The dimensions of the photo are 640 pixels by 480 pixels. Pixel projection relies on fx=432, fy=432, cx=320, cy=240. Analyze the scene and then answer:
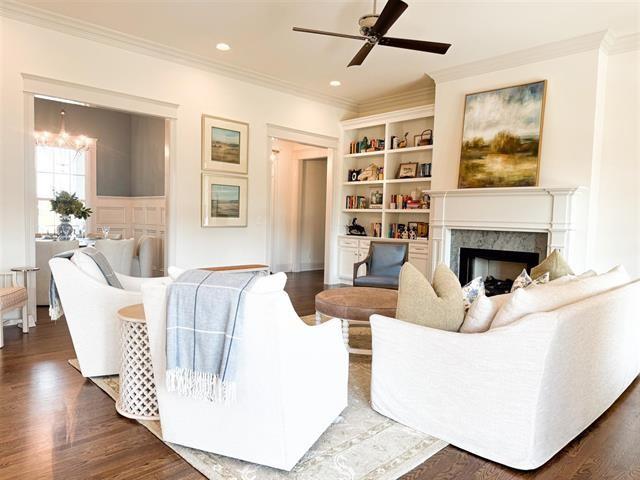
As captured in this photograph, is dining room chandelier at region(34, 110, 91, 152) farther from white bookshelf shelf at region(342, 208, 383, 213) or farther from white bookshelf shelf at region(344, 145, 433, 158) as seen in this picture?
white bookshelf shelf at region(342, 208, 383, 213)

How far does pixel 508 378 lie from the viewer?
1942mm

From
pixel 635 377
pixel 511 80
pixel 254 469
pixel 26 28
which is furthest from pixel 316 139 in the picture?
pixel 254 469

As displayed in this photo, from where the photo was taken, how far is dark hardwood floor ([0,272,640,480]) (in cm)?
193

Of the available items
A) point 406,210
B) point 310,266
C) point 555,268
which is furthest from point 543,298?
point 310,266

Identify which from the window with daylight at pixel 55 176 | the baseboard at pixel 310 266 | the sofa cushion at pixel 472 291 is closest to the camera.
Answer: the sofa cushion at pixel 472 291

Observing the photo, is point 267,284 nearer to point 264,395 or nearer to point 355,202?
point 264,395

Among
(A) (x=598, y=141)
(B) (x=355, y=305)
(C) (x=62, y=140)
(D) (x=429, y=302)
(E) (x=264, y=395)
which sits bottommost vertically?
(E) (x=264, y=395)

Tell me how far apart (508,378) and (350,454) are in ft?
2.69

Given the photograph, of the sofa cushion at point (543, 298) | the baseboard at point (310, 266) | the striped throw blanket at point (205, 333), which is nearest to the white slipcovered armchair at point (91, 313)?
the striped throw blanket at point (205, 333)

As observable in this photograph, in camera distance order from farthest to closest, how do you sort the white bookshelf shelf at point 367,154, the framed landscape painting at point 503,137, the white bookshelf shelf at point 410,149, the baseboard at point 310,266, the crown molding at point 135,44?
1. the baseboard at point 310,266
2. the white bookshelf shelf at point 367,154
3. the white bookshelf shelf at point 410,149
4. the framed landscape painting at point 503,137
5. the crown molding at point 135,44

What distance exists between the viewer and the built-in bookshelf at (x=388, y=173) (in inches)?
253

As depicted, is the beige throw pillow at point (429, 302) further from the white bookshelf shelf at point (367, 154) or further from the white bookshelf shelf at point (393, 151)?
the white bookshelf shelf at point (367, 154)

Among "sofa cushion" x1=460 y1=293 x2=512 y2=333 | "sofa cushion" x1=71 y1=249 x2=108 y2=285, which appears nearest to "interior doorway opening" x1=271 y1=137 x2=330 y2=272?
"sofa cushion" x1=71 y1=249 x2=108 y2=285

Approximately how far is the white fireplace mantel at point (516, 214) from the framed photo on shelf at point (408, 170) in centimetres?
98
